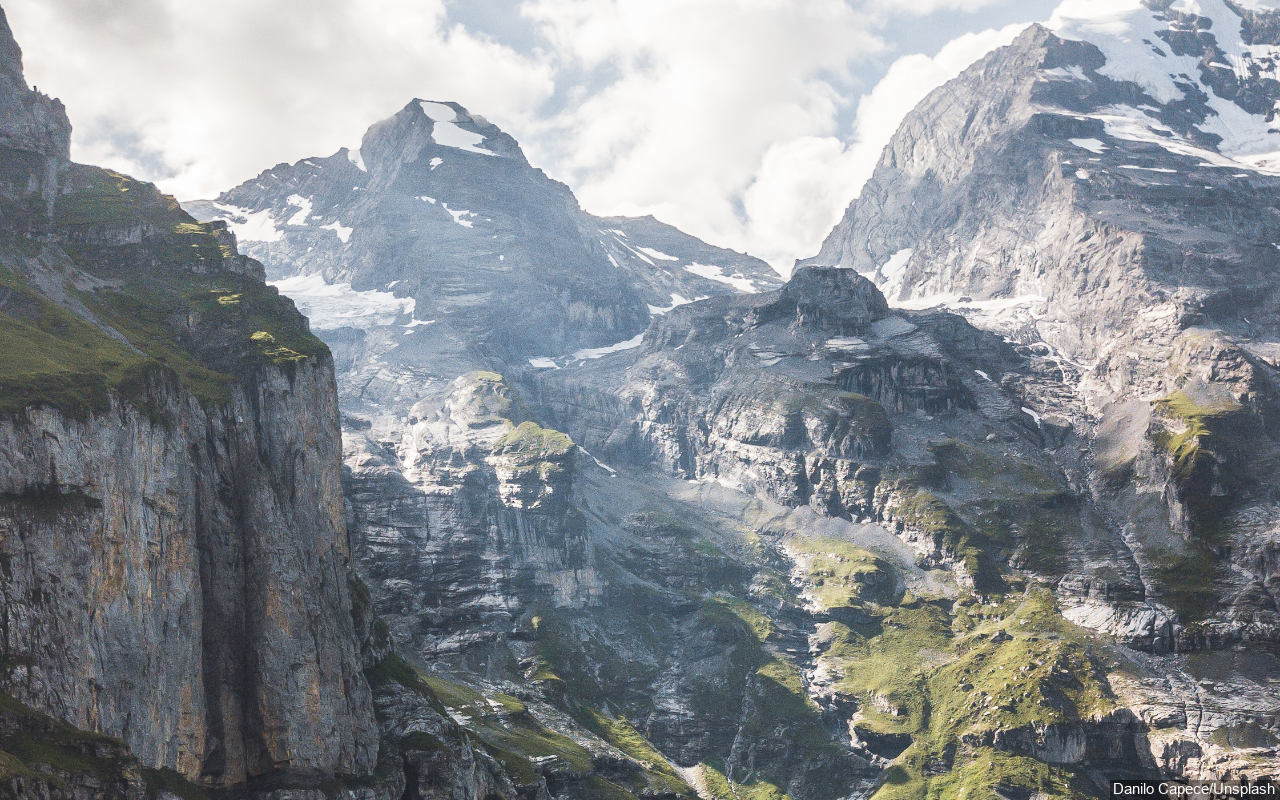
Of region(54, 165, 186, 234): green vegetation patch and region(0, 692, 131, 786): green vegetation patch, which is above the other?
region(54, 165, 186, 234): green vegetation patch

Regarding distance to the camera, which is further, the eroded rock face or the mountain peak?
the mountain peak

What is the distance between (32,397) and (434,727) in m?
A: 81.5

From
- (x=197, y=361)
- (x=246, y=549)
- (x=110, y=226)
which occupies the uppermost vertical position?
(x=110, y=226)

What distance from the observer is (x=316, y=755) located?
128 metres

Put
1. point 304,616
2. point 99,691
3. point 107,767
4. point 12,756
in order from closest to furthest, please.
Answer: point 12,756 < point 107,767 < point 99,691 < point 304,616

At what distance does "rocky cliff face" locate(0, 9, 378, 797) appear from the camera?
320 ft

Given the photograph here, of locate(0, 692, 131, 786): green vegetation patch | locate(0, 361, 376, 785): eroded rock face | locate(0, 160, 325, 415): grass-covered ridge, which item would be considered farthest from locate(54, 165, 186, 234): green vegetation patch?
locate(0, 692, 131, 786): green vegetation patch

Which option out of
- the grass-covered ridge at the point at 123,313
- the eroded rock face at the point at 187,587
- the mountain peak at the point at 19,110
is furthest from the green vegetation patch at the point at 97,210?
the eroded rock face at the point at 187,587

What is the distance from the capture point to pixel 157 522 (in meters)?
118

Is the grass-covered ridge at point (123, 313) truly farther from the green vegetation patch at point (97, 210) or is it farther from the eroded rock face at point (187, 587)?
the eroded rock face at point (187, 587)

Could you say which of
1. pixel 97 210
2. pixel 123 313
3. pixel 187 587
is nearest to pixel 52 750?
pixel 187 587

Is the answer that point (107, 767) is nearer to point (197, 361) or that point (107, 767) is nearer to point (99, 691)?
point (99, 691)

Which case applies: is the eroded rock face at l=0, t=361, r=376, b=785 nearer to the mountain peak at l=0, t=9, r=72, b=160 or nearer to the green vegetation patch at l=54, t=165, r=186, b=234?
→ the green vegetation patch at l=54, t=165, r=186, b=234

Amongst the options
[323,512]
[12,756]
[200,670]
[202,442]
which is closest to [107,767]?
[12,756]
